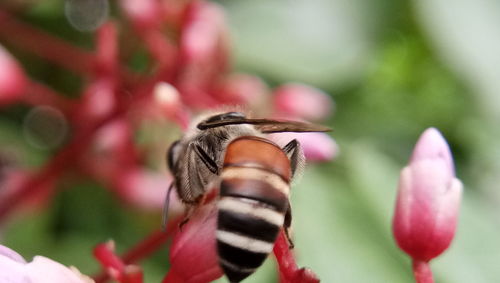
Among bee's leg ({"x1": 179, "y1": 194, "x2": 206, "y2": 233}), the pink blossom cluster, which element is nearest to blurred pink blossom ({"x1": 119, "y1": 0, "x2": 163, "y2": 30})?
the pink blossom cluster

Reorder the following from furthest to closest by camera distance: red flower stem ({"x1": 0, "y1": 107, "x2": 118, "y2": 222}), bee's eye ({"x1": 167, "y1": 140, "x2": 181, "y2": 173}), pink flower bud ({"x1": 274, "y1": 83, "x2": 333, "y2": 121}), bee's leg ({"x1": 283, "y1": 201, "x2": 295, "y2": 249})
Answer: pink flower bud ({"x1": 274, "y1": 83, "x2": 333, "y2": 121})
red flower stem ({"x1": 0, "y1": 107, "x2": 118, "y2": 222})
bee's eye ({"x1": 167, "y1": 140, "x2": 181, "y2": 173})
bee's leg ({"x1": 283, "y1": 201, "x2": 295, "y2": 249})

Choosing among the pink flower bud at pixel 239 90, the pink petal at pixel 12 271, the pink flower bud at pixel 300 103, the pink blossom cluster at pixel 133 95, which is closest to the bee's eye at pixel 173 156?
the pink blossom cluster at pixel 133 95

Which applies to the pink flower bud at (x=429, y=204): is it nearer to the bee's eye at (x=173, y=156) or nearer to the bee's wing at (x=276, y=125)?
the bee's wing at (x=276, y=125)

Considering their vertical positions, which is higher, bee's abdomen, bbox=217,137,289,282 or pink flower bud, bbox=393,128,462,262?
bee's abdomen, bbox=217,137,289,282

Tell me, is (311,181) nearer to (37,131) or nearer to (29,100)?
(29,100)

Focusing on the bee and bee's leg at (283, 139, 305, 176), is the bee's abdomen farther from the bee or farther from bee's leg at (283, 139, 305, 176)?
bee's leg at (283, 139, 305, 176)

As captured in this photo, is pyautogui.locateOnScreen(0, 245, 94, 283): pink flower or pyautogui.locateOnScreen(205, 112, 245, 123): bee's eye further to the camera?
pyautogui.locateOnScreen(205, 112, 245, 123): bee's eye

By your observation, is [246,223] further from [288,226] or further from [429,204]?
[429,204]
